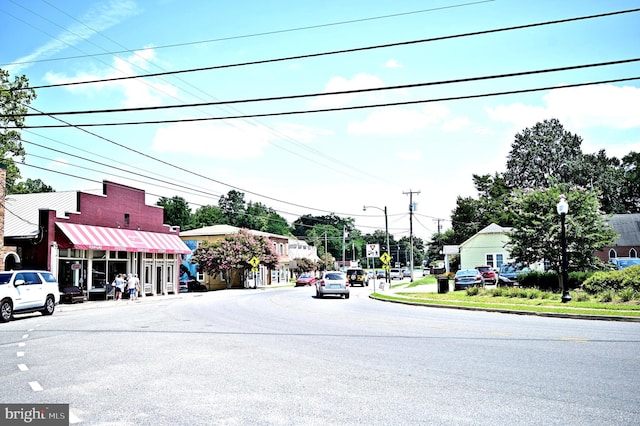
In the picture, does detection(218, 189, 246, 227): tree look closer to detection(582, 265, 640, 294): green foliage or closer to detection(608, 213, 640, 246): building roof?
detection(608, 213, 640, 246): building roof

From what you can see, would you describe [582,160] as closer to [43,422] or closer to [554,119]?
[554,119]

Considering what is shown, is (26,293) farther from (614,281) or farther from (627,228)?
(627,228)

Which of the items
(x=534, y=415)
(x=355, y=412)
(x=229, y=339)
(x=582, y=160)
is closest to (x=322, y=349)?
(x=229, y=339)

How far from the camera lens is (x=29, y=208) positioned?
1529 inches

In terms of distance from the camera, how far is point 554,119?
88.2 metres

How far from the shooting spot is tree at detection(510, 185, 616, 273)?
99.6ft

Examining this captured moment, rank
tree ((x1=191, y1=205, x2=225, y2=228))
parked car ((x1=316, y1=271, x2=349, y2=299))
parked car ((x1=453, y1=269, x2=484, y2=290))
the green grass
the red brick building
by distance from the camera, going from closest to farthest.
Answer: the green grass → the red brick building → parked car ((x1=316, y1=271, x2=349, y2=299)) → parked car ((x1=453, y1=269, x2=484, y2=290)) → tree ((x1=191, y1=205, x2=225, y2=228))

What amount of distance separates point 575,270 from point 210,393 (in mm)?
29076

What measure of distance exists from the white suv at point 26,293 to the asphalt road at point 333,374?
487 centimetres

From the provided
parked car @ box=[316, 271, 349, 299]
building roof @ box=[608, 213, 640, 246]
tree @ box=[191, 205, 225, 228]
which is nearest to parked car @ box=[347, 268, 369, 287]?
parked car @ box=[316, 271, 349, 299]

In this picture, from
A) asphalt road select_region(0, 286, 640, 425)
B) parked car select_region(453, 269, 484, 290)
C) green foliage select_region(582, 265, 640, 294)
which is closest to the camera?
asphalt road select_region(0, 286, 640, 425)

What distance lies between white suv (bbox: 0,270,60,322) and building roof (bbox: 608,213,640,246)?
68192mm

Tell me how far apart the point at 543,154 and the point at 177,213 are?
6852cm

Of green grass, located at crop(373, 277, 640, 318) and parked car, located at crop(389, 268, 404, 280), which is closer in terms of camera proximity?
green grass, located at crop(373, 277, 640, 318)
